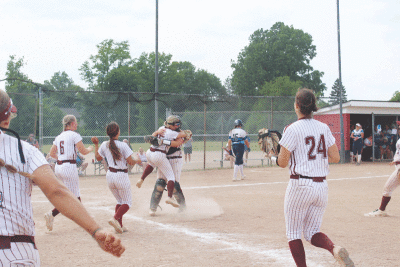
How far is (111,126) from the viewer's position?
6.76 meters

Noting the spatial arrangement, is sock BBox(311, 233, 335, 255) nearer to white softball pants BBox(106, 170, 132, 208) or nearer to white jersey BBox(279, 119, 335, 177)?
white jersey BBox(279, 119, 335, 177)

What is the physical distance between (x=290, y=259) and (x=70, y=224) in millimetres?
4158

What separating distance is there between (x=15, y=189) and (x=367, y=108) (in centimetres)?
2231

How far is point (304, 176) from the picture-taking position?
4.13m

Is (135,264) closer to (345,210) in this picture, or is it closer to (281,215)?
(281,215)

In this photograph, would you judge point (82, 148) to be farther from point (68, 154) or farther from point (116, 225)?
point (116, 225)

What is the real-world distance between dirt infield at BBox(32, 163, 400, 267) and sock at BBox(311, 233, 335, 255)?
951 millimetres

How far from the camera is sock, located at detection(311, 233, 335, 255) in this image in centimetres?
398

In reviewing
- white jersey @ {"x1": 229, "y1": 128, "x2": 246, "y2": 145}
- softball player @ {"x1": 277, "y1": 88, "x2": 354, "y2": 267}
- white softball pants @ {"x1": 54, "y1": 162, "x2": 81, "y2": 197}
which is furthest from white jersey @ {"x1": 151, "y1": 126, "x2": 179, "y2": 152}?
white jersey @ {"x1": 229, "y1": 128, "x2": 246, "y2": 145}

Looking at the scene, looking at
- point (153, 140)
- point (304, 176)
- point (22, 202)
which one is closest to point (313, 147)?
point (304, 176)

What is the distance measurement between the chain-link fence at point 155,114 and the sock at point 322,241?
36.3 ft

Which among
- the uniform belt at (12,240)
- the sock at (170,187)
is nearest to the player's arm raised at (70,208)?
the uniform belt at (12,240)

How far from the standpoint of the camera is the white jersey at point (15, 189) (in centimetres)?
212

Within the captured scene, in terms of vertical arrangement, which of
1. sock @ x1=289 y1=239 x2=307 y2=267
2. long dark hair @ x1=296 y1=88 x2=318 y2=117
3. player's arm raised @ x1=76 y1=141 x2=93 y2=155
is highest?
long dark hair @ x1=296 y1=88 x2=318 y2=117
